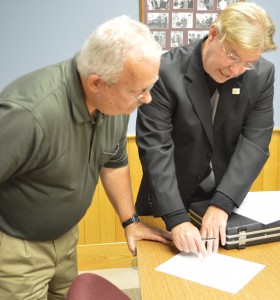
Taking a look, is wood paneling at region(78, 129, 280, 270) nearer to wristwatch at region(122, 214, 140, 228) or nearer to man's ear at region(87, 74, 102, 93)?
wristwatch at region(122, 214, 140, 228)

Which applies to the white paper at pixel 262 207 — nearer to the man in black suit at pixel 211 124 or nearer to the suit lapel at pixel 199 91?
the man in black suit at pixel 211 124

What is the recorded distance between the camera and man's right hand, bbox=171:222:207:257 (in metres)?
1.28

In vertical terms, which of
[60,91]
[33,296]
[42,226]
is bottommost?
[33,296]

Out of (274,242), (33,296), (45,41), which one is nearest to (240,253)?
(274,242)

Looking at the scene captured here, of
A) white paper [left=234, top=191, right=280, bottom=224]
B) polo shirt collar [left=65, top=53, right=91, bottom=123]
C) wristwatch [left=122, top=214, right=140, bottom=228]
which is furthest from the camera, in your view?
wristwatch [left=122, top=214, right=140, bottom=228]

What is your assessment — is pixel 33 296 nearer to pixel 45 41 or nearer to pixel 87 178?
pixel 87 178

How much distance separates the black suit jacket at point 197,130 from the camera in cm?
145

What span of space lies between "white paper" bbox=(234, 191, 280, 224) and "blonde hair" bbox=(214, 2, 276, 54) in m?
0.55

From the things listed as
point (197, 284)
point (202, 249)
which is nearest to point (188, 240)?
point (202, 249)

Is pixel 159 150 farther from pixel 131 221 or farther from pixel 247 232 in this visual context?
pixel 247 232

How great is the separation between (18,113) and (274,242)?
92cm

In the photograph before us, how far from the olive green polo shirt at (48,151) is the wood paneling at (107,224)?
1.47 metres

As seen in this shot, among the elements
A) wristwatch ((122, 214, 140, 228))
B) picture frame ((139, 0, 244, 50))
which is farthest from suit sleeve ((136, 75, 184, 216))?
picture frame ((139, 0, 244, 50))

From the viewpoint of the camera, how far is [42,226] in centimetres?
128
